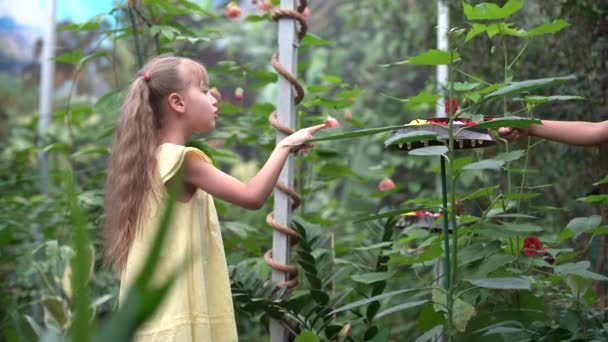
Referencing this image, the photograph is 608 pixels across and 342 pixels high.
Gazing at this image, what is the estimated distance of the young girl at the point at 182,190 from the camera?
160 cm

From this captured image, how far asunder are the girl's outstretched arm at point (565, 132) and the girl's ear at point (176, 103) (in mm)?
679

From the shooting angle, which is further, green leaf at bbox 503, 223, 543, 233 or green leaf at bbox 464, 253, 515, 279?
green leaf at bbox 464, 253, 515, 279

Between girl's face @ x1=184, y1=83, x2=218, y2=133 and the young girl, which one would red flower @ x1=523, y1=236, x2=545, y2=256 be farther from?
girl's face @ x1=184, y1=83, x2=218, y2=133

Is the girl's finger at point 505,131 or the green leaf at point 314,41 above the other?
the green leaf at point 314,41

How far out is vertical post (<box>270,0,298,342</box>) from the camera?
2.06 metres

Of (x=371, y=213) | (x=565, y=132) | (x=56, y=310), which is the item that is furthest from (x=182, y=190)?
(x=56, y=310)

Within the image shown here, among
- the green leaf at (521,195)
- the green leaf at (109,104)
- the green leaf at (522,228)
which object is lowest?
the green leaf at (522,228)

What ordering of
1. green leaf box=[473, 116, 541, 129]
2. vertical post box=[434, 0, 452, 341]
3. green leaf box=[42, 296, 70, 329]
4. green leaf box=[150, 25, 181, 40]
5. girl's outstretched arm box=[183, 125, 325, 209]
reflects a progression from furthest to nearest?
green leaf box=[42, 296, 70, 329] < green leaf box=[150, 25, 181, 40] < girl's outstretched arm box=[183, 125, 325, 209] < vertical post box=[434, 0, 452, 341] < green leaf box=[473, 116, 541, 129]

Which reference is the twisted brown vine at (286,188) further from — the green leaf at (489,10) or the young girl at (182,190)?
the green leaf at (489,10)

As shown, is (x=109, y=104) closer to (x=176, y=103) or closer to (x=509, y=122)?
(x=176, y=103)

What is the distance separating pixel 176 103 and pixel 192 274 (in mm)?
377

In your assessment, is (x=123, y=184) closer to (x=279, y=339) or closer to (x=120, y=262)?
(x=120, y=262)

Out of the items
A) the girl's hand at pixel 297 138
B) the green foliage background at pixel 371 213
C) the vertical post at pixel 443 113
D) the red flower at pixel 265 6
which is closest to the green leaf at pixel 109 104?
the green foliage background at pixel 371 213

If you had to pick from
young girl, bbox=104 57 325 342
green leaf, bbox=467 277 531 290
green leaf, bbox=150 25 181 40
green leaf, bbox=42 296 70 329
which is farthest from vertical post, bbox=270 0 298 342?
green leaf, bbox=42 296 70 329
